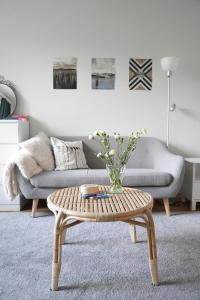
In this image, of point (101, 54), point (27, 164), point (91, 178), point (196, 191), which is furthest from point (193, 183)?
point (101, 54)

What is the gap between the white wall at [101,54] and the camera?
340 cm

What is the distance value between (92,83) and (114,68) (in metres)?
0.34

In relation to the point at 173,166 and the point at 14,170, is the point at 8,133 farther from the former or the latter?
the point at 173,166

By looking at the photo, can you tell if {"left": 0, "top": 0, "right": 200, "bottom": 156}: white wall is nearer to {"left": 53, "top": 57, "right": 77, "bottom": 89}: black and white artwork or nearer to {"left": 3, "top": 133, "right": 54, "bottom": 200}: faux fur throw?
{"left": 53, "top": 57, "right": 77, "bottom": 89}: black and white artwork

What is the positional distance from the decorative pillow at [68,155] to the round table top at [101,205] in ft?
3.30

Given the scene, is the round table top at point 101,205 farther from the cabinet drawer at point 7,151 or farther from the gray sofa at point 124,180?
the cabinet drawer at point 7,151

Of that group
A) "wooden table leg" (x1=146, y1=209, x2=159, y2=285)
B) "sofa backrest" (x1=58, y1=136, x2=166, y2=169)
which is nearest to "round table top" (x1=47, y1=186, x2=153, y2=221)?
"wooden table leg" (x1=146, y1=209, x2=159, y2=285)

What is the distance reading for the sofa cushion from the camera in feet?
9.02

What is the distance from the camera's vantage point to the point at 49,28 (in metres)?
3.40

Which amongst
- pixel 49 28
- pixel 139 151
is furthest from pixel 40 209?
pixel 49 28

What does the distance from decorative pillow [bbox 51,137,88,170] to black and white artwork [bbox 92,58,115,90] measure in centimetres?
84

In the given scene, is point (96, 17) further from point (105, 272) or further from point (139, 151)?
point (105, 272)

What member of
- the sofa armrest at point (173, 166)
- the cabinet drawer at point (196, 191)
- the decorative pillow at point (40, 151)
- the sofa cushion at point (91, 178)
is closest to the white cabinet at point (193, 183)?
the cabinet drawer at point (196, 191)

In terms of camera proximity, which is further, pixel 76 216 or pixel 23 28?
pixel 23 28
